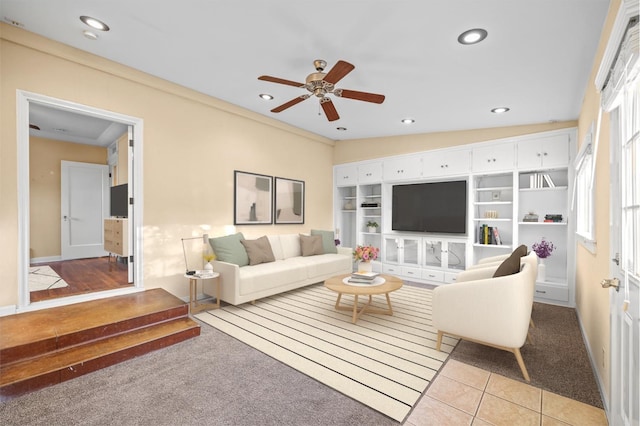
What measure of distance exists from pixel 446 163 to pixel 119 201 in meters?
6.10

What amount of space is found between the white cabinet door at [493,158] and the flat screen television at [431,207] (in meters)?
0.38

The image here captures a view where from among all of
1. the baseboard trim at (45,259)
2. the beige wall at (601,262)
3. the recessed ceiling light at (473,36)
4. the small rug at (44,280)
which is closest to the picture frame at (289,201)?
the small rug at (44,280)

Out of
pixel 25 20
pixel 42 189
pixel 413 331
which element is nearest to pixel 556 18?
pixel 413 331

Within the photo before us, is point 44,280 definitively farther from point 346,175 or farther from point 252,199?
point 346,175

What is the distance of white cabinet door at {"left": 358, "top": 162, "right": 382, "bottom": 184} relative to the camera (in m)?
5.88

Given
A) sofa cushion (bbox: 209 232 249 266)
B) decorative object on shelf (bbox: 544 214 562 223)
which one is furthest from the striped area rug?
decorative object on shelf (bbox: 544 214 562 223)

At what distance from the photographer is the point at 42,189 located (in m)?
6.10

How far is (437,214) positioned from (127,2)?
192 inches

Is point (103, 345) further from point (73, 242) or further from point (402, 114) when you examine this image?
point (73, 242)

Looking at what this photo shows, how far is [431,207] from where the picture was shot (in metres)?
5.30

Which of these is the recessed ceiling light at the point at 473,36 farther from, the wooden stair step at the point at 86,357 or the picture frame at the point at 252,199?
the wooden stair step at the point at 86,357

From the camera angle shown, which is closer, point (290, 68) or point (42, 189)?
point (290, 68)

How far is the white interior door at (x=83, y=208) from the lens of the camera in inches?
249

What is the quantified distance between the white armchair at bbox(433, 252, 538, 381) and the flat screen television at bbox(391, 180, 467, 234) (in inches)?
95.8
